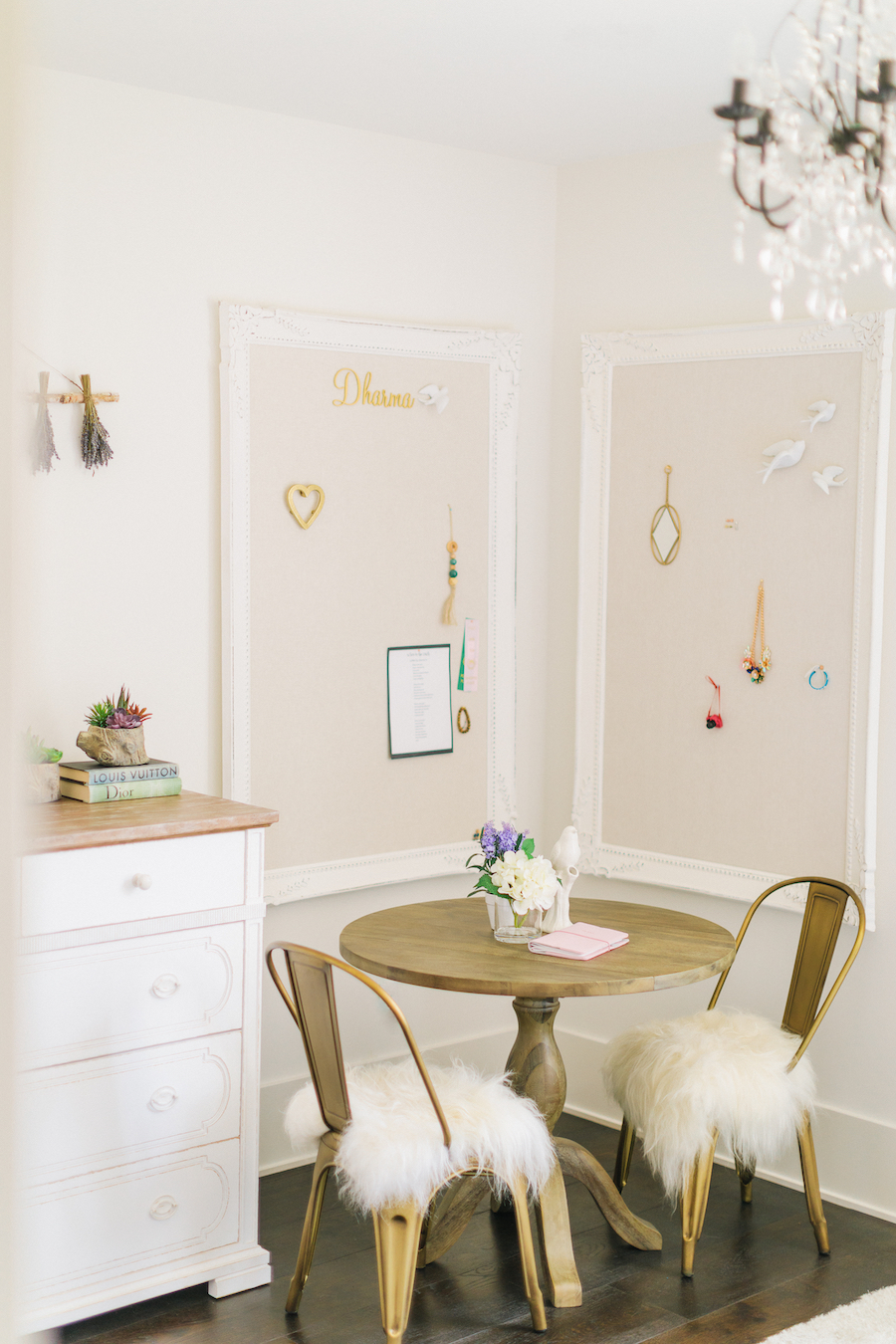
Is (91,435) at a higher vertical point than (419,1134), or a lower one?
higher

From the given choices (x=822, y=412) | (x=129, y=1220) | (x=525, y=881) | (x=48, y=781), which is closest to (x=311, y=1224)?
(x=129, y=1220)

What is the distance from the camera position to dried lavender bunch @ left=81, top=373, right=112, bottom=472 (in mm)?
2852

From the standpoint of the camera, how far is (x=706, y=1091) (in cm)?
258

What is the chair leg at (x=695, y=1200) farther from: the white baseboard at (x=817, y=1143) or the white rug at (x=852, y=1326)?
the white baseboard at (x=817, y=1143)

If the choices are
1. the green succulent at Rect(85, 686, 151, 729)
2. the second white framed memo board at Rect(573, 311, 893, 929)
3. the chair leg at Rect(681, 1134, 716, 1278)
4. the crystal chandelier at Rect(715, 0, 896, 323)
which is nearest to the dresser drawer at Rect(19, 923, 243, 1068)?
the green succulent at Rect(85, 686, 151, 729)

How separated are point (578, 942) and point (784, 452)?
1.40 m

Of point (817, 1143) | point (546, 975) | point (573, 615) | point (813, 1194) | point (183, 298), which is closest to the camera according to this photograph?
point (546, 975)

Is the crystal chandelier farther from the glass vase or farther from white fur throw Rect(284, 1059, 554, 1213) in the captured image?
white fur throw Rect(284, 1059, 554, 1213)

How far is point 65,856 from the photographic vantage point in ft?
7.65

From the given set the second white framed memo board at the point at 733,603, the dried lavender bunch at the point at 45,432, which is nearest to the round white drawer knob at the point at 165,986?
the dried lavender bunch at the point at 45,432

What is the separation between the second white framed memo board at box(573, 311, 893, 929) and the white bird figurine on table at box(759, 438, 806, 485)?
0.03ft

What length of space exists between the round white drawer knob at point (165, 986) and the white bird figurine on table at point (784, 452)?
195 cm

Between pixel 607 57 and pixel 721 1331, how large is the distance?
2.75m

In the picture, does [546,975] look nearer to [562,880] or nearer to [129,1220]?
[562,880]
